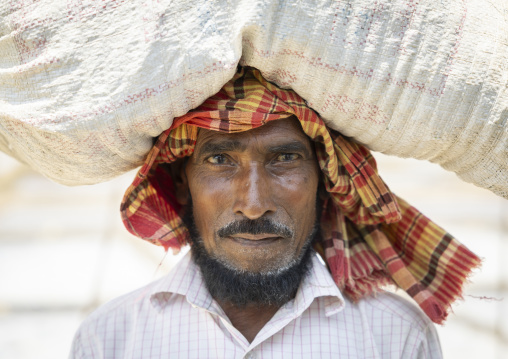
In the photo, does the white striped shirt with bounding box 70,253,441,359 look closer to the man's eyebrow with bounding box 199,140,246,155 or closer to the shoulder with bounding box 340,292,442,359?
the shoulder with bounding box 340,292,442,359

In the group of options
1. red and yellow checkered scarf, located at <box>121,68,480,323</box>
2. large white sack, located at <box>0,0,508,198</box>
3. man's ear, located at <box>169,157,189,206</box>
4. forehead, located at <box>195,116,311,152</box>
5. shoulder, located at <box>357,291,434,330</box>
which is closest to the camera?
large white sack, located at <box>0,0,508,198</box>

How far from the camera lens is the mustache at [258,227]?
164cm

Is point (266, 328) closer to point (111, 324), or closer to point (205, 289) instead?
point (205, 289)

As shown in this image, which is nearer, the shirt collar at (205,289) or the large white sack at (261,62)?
the large white sack at (261,62)

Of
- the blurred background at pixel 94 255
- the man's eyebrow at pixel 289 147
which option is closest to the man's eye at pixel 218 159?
the man's eyebrow at pixel 289 147

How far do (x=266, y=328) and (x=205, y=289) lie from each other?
221mm

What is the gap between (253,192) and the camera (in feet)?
5.31

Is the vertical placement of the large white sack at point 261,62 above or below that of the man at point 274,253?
above

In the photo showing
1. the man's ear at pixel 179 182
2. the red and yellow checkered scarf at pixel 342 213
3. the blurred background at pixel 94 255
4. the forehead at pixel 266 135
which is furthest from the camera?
the blurred background at pixel 94 255

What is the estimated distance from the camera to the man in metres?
1.64

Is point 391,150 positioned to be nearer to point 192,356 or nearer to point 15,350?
point 192,356

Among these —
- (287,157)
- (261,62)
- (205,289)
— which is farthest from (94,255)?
(261,62)

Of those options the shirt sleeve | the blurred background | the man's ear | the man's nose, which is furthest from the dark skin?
the blurred background

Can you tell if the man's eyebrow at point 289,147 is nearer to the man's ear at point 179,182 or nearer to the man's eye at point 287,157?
the man's eye at point 287,157
